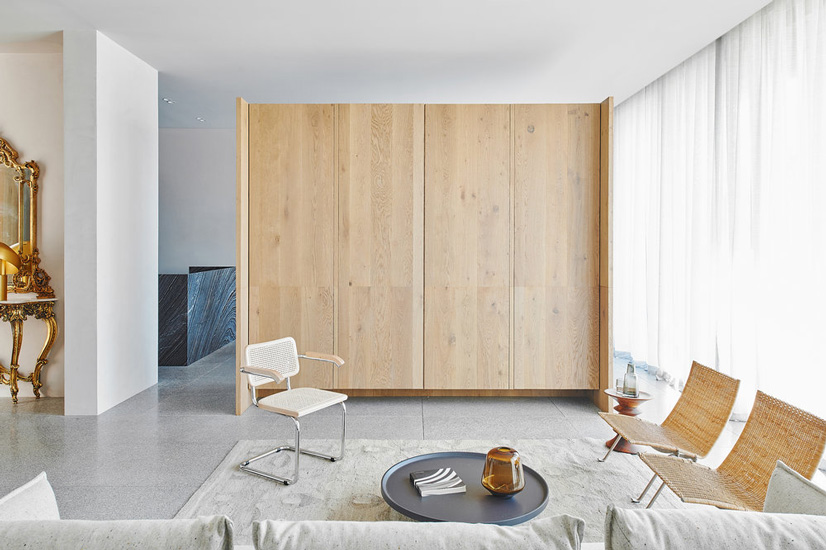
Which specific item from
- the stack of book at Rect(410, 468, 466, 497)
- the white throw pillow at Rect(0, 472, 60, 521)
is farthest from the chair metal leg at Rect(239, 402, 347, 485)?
the white throw pillow at Rect(0, 472, 60, 521)

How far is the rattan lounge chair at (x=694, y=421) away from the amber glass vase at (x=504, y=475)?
0.84 m

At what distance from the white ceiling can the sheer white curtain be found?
39 cm

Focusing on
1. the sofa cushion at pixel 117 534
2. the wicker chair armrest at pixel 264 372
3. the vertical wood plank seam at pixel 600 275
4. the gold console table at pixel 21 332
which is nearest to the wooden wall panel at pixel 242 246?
the wicker chair armrest at pixel 264 372

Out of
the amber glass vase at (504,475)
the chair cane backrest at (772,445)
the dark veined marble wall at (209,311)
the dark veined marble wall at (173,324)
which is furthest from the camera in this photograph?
the dark veined marble wall at (209,311)

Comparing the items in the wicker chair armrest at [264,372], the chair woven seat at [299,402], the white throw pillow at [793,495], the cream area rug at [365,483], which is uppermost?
the white throw pillow at [793,495]

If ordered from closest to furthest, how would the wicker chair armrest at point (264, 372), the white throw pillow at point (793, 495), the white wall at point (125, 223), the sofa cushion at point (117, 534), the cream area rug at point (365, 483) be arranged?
the sofa cushion at point (117, 534) < the white throw pillow at point (793, 495) < the cream area rug at point (365, 483) < the wicker chair armrest at point (264, 372) < the white wall at point (125, 223)

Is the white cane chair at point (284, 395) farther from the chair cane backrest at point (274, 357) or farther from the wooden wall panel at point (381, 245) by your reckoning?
the wooden wall panel at point (381, 245)

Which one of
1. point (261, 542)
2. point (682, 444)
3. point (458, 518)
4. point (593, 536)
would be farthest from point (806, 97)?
point (261, 542)

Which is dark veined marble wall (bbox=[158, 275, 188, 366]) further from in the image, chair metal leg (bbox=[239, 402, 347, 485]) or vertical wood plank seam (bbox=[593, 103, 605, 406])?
vertical wood plank seam (bbox=[593, 103, 605, 406])

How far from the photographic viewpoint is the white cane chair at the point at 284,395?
3.04 metres

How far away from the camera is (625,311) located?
21.5 ft

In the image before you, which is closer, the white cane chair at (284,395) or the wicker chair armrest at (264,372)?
the white cane chair at (284,395)

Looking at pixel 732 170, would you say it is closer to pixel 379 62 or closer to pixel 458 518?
pixel 379 62

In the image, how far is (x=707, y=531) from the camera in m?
1.01
